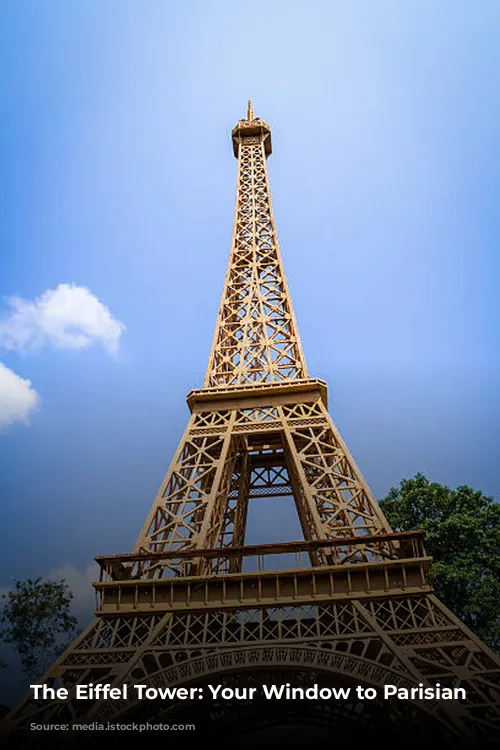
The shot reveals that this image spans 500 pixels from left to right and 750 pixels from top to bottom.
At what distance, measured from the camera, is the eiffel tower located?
12.5 metres

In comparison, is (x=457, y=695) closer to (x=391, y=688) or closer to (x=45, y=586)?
(x=391, y=688)

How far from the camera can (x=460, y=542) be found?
23.9 metres

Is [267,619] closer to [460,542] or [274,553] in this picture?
[274,553]

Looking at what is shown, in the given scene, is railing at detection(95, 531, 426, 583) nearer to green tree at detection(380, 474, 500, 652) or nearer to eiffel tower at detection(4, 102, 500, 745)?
eiffel tower at detection(4, 102, 500, 745)

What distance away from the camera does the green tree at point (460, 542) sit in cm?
2148

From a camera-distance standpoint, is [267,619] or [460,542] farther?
[460,542]

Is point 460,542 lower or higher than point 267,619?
higher

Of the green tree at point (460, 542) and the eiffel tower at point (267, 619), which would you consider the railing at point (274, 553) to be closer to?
the eiffel tower at point (267, 619)

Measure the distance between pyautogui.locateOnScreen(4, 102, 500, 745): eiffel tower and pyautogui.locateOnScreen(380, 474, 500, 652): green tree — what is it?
17.5 ft

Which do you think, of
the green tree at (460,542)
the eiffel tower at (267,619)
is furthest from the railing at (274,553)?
the green tree at (460,542)

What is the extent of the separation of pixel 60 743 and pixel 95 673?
6.91ft

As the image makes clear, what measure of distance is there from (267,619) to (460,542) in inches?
488

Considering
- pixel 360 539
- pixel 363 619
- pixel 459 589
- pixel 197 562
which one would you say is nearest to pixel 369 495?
pixel 360 539

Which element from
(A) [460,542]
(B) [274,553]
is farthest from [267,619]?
(A) [460,542]
